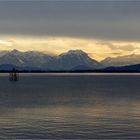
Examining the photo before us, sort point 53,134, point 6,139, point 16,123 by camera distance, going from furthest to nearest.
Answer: point 16,123, point 53,134, point 6,139

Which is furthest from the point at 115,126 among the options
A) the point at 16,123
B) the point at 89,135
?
the point at 16,123

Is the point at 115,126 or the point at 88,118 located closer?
the point at 115,126

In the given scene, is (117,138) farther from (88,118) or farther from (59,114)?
(59,114)

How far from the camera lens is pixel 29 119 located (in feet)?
151

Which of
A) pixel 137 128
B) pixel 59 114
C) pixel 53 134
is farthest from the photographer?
pixel 59 114

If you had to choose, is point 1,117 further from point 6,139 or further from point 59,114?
point 6,139

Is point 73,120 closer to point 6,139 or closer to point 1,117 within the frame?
point 1,117

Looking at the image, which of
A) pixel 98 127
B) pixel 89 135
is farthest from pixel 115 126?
pixel 89 135

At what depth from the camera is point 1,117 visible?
48.3m

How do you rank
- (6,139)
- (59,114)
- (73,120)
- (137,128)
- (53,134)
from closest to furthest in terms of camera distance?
(6,139) → (53,134) → (137,128) → (73,120) → (59,114)

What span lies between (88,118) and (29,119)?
245 inches

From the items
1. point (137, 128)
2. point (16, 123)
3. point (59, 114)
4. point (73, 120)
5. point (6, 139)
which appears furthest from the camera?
point (59, 114)

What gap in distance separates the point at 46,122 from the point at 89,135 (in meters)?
9.22

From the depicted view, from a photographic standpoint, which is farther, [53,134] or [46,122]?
[46,122]
